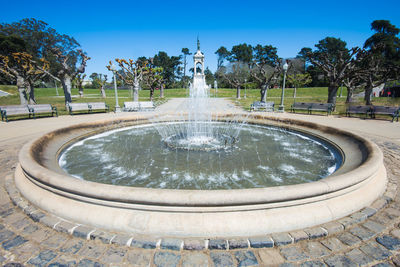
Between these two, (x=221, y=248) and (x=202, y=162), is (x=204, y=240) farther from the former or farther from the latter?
(x=202, y=162)

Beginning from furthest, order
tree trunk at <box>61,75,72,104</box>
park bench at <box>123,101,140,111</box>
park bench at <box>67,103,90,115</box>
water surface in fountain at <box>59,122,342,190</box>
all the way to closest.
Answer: tree trunk at <box>61,75,72,104</box> → park bench at <box>123,101,140,111</box> → park bench at <box>67,103,90,115</box> → water surface in fountain at <box>59,122,342,190</box>

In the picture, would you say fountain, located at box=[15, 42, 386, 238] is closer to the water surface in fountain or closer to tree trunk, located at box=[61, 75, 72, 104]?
the water surface in fountain

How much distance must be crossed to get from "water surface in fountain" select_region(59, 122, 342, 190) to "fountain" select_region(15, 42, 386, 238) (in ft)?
0.09

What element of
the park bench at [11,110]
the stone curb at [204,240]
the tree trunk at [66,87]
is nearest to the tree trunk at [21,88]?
the tree trunk at [66,87]

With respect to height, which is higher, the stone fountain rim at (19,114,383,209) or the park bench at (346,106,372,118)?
the park bench at (346,106,372,118)

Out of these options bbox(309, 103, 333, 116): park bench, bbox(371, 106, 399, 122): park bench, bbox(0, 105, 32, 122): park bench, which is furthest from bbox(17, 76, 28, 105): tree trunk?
bbox(371, 106, 399, 122): park bench

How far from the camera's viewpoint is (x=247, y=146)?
6.51 metres

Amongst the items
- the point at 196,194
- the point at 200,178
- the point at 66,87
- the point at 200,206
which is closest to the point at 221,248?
the point at 200,206

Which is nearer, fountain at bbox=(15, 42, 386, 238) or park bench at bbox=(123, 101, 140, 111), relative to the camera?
fountain at bbox=(15, 42, 386, 238)

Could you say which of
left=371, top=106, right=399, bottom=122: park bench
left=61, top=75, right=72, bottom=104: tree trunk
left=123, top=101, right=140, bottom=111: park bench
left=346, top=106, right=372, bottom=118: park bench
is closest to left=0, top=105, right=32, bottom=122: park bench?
left=123, top=101, right=140, bottom=111: park bench

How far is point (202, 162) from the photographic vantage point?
5.18m

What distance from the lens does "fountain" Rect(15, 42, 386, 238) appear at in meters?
2.53

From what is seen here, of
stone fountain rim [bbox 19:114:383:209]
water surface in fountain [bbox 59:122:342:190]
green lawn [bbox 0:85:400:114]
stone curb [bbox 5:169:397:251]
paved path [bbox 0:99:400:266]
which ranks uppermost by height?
green lawn [bbox 0:85:400:114]

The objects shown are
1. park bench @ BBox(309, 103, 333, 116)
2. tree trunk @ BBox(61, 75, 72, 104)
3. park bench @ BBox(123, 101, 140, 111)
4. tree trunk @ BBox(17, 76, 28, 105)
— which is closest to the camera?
→ park bench @ BBox(309, 103, 333, 116)
